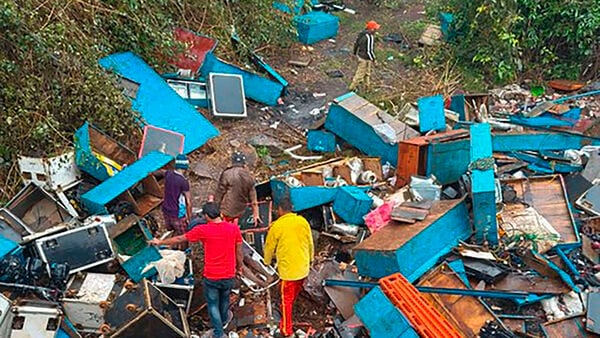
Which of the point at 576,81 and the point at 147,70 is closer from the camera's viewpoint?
the point at 147,70

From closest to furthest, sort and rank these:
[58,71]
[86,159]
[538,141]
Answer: [86,159]
[58,71]
[538,141]

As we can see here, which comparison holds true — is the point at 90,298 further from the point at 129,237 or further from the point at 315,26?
the point at 315,26

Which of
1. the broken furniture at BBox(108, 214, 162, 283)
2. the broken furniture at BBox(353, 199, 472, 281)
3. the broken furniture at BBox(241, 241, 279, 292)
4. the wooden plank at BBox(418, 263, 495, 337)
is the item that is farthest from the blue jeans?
the wooden plank at BBox(418, 263, 495, 337)

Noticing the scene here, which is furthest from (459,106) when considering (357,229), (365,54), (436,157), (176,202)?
(176,202)

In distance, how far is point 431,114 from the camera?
8.57 meters

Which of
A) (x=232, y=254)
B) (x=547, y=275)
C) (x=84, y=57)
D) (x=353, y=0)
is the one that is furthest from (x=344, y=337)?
(x=353, y=0)

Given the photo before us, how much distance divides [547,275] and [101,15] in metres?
7.60

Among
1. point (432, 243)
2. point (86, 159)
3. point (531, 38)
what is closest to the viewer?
point (432, 243)

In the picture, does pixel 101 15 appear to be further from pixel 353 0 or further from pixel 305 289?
pixel 353 0

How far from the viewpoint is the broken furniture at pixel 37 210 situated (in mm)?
6938

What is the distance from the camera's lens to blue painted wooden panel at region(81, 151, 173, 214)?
23.1ft

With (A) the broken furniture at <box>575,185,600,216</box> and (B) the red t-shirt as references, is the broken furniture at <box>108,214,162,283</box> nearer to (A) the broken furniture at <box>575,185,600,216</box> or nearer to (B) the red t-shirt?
(B) the red t-shirt

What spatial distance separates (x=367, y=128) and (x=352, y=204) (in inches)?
70.1

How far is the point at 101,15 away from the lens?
925 centimetres
